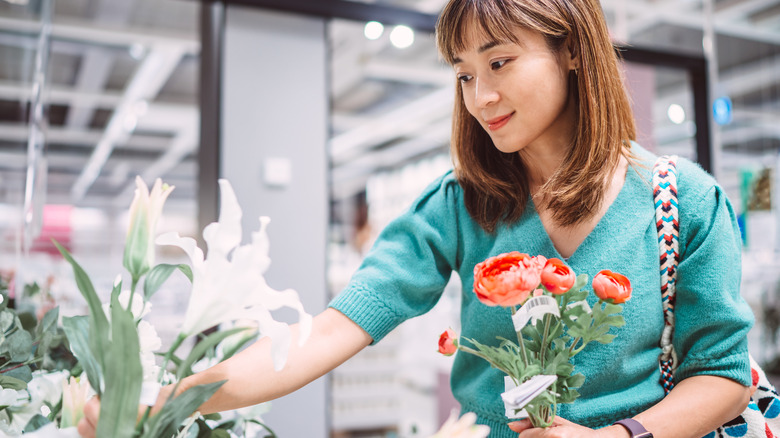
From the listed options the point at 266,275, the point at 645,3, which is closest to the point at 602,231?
the point at 266,275

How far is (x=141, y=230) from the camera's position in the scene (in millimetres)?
526

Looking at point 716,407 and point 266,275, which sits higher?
point 266,275

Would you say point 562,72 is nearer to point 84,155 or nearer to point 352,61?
point 352,61

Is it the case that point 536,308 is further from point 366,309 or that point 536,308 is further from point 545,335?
point 366,309

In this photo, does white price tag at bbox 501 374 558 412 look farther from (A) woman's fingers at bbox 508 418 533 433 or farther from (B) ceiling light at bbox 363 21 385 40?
(B) ceiling light at bbox 363 21 385 40

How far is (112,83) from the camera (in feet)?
22.9

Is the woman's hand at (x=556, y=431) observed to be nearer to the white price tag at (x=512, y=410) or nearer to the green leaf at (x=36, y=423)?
the white price tag at (x=512, y=410)

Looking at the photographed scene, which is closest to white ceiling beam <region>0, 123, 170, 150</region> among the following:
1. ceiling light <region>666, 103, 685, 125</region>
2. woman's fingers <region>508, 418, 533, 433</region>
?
ceiling light <region>666, 103, 685, 125</region>

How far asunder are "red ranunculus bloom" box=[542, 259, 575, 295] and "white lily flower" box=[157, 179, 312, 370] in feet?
0.73

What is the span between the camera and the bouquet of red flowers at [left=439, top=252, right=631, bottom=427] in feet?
1.82

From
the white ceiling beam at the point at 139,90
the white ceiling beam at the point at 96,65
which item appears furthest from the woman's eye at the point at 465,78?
the white ceiling beam at the point at 139,90

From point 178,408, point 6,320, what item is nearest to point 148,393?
point 178,408

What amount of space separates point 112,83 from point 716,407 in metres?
7.37

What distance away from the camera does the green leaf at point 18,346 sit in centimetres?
73
